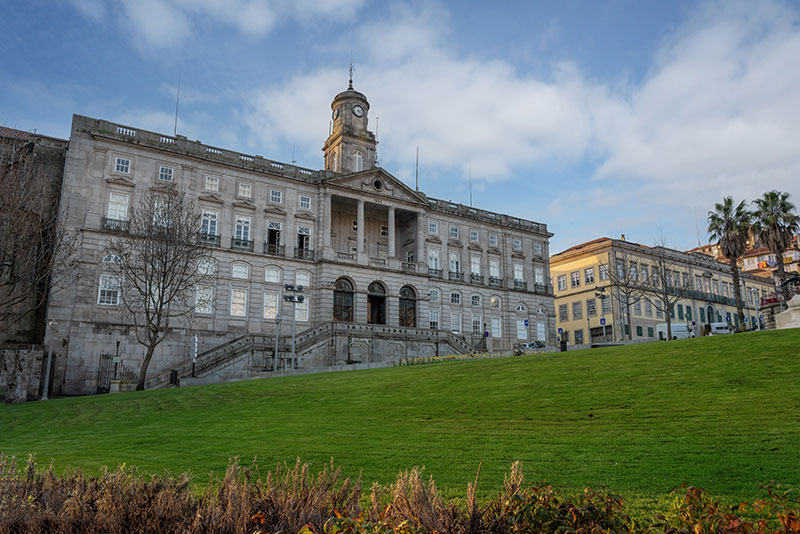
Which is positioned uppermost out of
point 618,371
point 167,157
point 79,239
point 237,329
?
point 167,157

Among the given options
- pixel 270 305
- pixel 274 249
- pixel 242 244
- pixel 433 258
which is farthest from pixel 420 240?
pixel 242 244

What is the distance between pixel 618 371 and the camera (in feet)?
60.8

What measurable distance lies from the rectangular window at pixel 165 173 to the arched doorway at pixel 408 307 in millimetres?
21815

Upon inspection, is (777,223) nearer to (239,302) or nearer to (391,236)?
(391,236)

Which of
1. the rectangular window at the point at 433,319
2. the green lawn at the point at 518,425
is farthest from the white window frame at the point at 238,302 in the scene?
the green lawn at the point at 518,425

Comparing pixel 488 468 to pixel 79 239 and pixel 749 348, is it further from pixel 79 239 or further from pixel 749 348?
pixel 79 239

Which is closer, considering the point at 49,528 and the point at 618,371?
the point at 49,528

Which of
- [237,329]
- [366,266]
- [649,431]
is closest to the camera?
[649,431]

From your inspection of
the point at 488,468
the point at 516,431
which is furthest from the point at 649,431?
the point at 488,468

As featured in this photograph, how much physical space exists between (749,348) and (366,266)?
3508 cm

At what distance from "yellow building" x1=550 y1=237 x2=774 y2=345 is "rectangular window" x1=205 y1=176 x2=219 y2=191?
40.2 m

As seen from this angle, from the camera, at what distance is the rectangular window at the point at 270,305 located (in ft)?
154

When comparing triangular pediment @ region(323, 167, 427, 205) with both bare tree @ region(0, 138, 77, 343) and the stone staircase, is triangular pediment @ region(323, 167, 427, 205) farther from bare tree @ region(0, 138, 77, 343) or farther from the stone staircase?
bare tree @ region(0, 138, 77, 343)

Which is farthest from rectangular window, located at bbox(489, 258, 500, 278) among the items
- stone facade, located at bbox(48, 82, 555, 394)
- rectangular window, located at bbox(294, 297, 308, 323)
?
rectangular window, located at bbox(294, 297, 308, 323)
